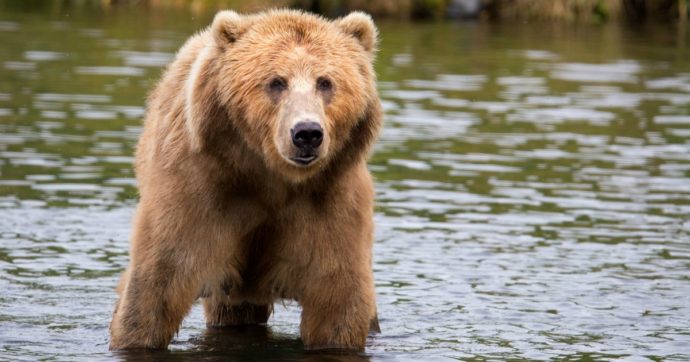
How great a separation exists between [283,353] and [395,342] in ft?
2.69

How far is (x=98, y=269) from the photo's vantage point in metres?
10.8

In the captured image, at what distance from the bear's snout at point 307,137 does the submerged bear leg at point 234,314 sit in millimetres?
2472

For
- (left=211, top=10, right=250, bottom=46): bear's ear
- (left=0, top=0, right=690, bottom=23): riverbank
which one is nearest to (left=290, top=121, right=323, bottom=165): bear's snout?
(left=211, top=10, right=250, bottom=46): bear's ear

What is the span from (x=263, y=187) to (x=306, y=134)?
646 mm

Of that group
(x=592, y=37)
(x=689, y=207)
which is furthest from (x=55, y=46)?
(x=689, y=207)

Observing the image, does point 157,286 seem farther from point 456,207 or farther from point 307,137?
point 456,207

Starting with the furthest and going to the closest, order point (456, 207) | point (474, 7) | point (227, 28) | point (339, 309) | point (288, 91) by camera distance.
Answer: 1. point (474, 7)
2. point (456, 207)
3. point (339, 309)
4. point (227, 28)
5. point (288, 91)

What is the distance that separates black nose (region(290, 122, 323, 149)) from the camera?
23.3ft

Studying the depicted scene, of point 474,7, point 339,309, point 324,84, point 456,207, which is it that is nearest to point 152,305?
point 339,309

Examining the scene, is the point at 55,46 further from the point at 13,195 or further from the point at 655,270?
the point at 655,270

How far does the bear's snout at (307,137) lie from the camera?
7.09 meters

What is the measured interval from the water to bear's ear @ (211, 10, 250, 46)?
1.82 m

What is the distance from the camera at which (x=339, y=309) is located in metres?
7.96

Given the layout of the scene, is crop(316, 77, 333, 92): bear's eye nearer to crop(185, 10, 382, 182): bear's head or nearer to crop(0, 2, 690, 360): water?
crop(185, 10, 382, 182): bear's head
